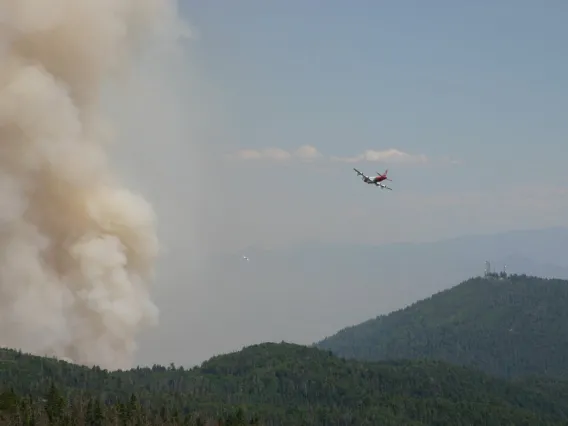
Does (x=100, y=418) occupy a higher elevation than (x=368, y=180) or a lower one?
lower

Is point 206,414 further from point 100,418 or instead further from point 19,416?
point 19,416

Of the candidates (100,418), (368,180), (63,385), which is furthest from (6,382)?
(368,180)

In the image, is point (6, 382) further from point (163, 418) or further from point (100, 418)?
point (100, 418)

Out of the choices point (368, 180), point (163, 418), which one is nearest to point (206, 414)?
point (163, 418)

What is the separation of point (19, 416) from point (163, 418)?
37.2 m

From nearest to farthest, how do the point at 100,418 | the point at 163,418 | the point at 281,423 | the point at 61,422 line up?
the point at 61,422
the point at 100,418
the point at 163,418
the point at 281,423

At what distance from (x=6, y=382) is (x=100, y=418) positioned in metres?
70.6

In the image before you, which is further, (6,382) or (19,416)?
(6,382)

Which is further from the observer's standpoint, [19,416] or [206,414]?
[206,414]

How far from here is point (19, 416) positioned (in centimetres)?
11675

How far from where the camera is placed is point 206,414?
186 meters

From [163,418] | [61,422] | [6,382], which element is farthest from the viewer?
[6,382]

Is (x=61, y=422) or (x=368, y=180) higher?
(x=368, y=180)

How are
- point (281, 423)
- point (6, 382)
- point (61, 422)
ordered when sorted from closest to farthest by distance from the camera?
point (61, 422)
point (6, 382)
point (281, 423)
